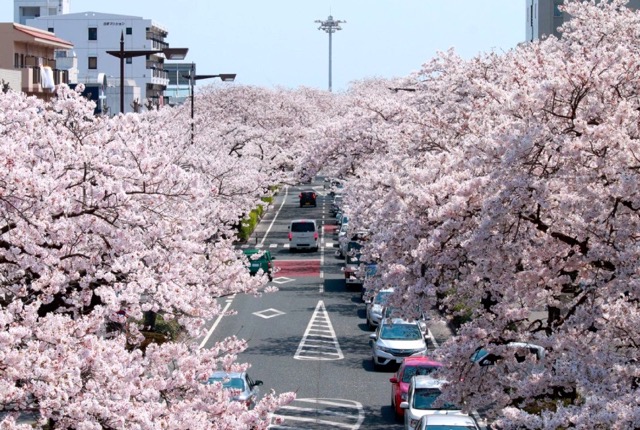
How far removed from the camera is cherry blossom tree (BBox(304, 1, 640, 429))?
A: 1386 cm

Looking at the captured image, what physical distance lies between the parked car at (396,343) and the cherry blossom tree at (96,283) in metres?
17.4

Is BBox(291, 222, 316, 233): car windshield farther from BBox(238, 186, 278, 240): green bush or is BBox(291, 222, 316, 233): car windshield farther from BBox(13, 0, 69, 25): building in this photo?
BBox(13, 0, 69, 25): building

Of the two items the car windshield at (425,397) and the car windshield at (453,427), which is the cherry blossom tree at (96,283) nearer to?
the car windshield at (453,427)

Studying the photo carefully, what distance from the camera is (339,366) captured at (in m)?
33.2

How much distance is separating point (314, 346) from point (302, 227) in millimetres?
26594

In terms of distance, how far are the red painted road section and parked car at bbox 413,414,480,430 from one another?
33.0 meters

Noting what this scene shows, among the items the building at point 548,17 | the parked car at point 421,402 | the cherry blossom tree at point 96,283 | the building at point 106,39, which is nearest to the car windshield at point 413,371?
the parked car at point 421,402

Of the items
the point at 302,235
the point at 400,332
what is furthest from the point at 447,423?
the point at 302,235

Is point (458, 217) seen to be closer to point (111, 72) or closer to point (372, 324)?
point (372, 324)

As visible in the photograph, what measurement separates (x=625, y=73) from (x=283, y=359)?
2019cm

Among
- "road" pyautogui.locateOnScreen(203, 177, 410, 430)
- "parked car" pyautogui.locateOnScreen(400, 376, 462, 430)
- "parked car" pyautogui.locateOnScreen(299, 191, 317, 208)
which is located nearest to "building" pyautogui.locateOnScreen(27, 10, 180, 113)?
"parked car" pyautogui.locateOnScreen(299, 191, 317, 208)

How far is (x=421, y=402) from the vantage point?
24.3 metres

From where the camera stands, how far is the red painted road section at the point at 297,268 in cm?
5528

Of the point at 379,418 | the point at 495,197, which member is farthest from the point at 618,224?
the point at 379,418
